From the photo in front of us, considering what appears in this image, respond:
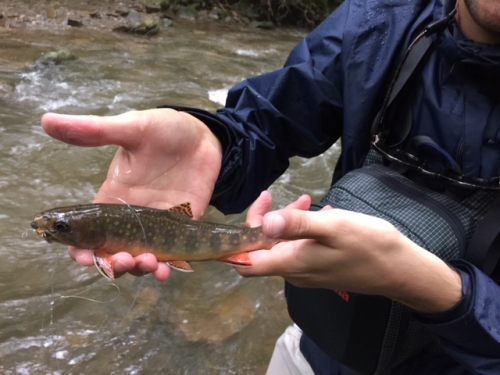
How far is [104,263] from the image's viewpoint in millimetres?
2012

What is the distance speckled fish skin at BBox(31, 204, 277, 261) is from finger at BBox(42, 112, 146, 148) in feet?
1.06

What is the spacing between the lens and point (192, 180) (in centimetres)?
230

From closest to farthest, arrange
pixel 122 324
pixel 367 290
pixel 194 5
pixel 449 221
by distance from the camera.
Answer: pixel 367 290 → pixel 449 221 → pixel 122 324 → pixel 194 5

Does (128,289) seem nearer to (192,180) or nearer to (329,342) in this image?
(192,180)

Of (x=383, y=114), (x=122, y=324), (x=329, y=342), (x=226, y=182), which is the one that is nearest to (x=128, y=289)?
(x=122, y=324)

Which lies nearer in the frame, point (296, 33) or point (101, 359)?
point (101, 359)

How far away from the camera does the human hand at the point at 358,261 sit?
1512 millimetres

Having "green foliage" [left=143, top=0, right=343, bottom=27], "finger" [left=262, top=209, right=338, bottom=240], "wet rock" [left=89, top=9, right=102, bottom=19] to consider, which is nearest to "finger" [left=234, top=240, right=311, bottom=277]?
"finger" [left=262, top=209, right=338, bottom=240]

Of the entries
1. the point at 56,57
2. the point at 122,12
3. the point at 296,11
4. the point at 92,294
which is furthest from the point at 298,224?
the point at 296,11

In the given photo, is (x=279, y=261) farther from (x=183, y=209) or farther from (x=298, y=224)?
(x=183, y=209)

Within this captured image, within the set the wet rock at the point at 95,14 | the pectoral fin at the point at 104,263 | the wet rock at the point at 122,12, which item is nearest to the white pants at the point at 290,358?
the pectoral fin at the point at 104,263

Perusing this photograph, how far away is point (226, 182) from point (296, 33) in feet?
41.6

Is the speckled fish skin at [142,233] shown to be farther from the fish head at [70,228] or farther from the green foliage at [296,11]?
the green foliage at [296,11]

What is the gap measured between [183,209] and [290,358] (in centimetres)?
102
